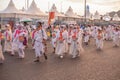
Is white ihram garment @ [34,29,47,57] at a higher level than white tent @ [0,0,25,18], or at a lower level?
lower

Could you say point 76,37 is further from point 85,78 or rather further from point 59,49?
point 85,78

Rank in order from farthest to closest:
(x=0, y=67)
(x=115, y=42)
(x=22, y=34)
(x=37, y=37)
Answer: (x=115, y=42) < (x=22, y=34) < (x=37, y=37) < (x=0, y=67)

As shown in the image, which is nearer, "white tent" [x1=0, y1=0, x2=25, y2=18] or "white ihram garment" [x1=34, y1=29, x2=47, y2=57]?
"white ihram garment" [x1=34, y1=29, x2=47, y2=57]

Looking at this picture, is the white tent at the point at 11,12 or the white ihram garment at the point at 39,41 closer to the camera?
the white ihram garment at the point at 39,41

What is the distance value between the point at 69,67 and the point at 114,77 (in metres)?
2.74

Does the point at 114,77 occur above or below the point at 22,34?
below

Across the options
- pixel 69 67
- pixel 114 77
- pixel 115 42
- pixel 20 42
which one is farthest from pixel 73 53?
pixel 115 42

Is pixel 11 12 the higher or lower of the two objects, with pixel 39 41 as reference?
higher

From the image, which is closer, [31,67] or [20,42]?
[31,67]

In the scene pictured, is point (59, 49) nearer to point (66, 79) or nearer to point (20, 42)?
point (20, 42)

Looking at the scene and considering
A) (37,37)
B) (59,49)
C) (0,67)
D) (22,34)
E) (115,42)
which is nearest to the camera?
(0,67)

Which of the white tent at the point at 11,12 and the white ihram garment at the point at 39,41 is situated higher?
the white tent at the point at 11,12

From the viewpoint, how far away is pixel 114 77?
1077cm

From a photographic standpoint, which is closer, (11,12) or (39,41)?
(39,41)
